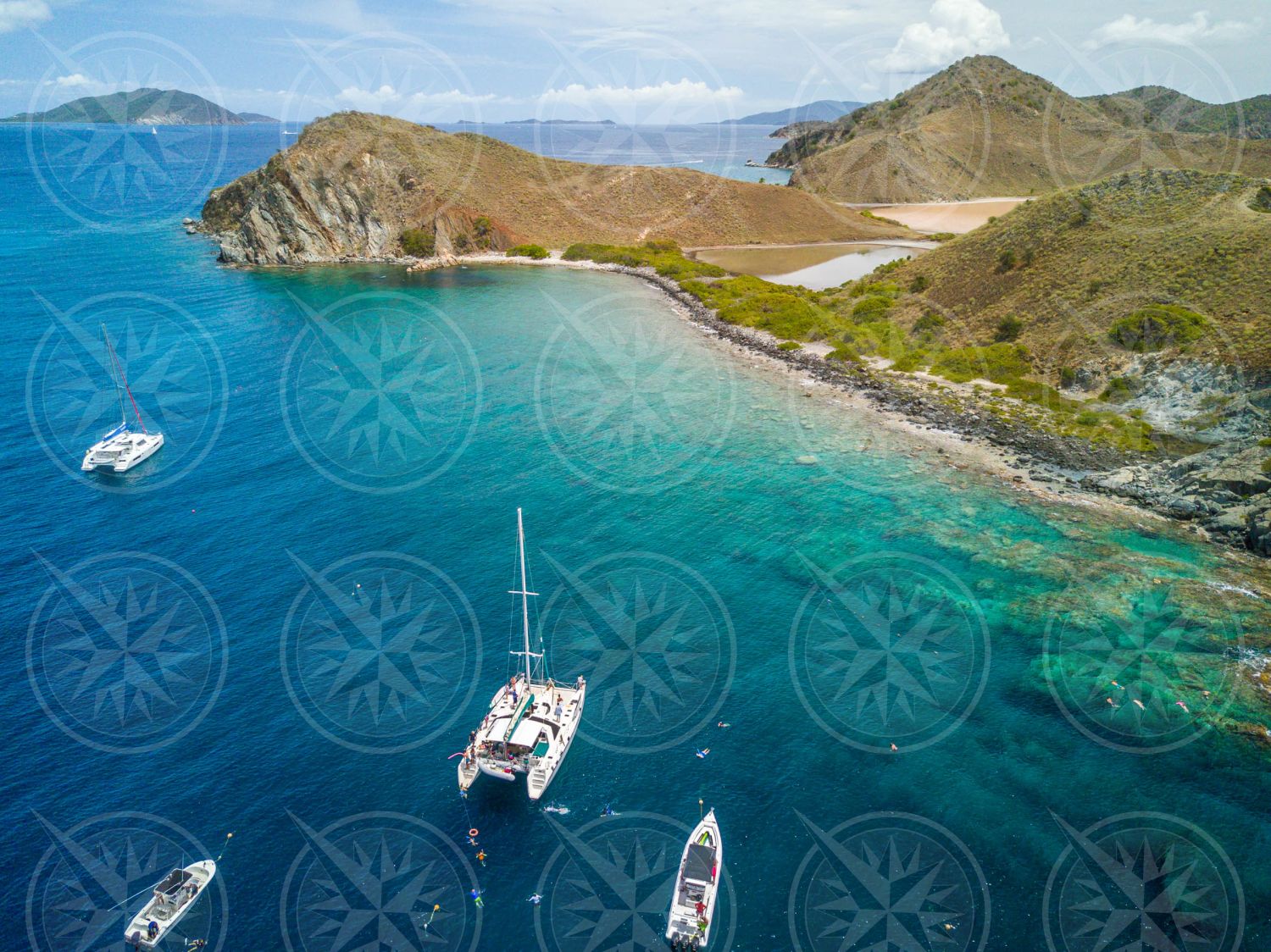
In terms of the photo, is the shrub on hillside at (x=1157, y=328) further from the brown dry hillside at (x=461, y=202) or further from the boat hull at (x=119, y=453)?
the brown dry hillside at (x=461, y=202)

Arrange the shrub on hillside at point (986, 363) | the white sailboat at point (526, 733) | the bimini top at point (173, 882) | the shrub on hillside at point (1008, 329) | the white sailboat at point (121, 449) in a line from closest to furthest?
the bimini top at point (173, 882), the white sailboat at point (526, 733), the white sailboat at point (121, 449), the shrub on hillside at point (986, 363), the shrub on hillside at point (1008, 329)

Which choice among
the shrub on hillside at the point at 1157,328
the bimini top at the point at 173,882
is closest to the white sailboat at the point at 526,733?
the bimini top at the point at 173,882

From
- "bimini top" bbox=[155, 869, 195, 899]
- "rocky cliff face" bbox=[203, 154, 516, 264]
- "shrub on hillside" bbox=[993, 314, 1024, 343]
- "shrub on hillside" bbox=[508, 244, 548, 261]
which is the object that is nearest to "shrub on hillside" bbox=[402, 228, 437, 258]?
"rocky cliff face" bbox=[203, 154, 516, 264]

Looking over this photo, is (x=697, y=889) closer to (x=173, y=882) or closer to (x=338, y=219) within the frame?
(x=173, y=882)

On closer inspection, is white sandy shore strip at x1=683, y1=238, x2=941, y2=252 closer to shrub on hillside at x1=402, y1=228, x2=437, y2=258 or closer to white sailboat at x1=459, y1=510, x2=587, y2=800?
shrub on hillside at x1=402, y1=228, x2=437, y2=258

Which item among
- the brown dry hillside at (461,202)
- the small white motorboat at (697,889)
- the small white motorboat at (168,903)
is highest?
the brown dry hillside at (461,202)

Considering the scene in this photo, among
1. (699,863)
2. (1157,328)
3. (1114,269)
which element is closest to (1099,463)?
(1157,328)
